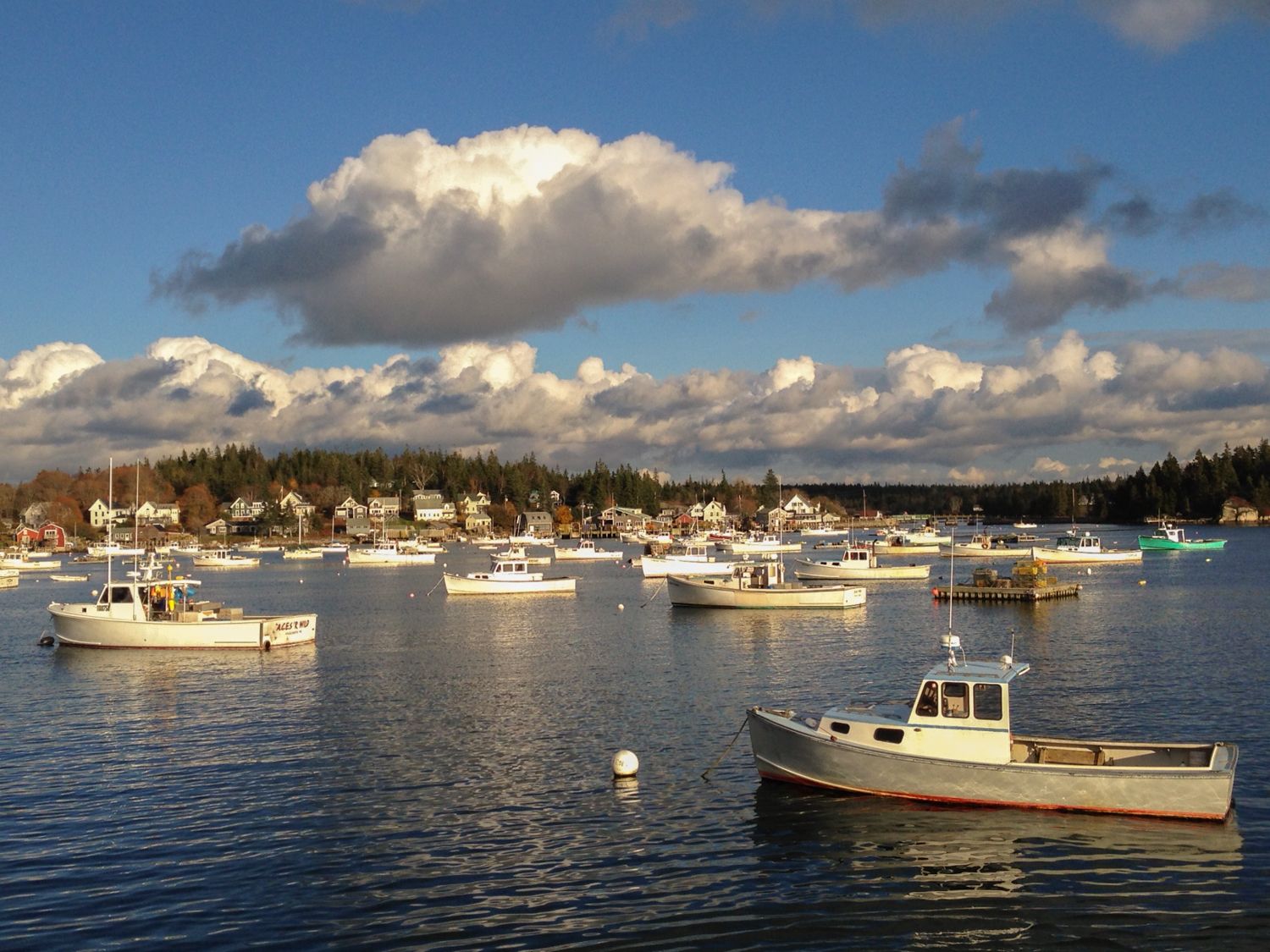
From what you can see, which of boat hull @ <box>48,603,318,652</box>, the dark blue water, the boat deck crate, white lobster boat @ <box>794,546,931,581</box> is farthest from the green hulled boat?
the boat deck crate

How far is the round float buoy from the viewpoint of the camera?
31891mm

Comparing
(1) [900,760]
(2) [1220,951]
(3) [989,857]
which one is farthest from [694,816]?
(2) [1220,951]

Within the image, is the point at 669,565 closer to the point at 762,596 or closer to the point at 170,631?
the point at 762,596

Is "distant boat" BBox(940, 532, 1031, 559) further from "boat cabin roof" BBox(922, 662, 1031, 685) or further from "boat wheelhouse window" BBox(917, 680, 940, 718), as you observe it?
"boat wheelhouse window" BBox(917, 680, 940, 718)

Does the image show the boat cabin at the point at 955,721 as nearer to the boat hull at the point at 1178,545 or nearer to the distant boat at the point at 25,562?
the distant boat at the point at 25,562

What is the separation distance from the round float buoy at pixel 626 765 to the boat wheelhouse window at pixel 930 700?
28.1 feet

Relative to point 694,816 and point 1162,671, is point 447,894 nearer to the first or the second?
point 694,816

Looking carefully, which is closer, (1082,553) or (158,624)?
(158,624)

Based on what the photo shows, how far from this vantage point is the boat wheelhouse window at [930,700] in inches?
1120

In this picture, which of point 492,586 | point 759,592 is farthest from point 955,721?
point 492,586

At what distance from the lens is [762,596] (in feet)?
276

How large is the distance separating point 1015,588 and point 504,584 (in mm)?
46430

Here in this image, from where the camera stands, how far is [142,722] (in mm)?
41594

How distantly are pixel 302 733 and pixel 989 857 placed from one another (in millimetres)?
24609
